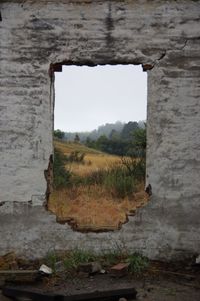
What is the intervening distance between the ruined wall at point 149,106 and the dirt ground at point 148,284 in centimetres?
44

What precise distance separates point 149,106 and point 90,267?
2.43 meters

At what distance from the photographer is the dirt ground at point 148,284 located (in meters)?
6.27

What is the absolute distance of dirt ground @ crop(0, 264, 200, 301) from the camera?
6273mm

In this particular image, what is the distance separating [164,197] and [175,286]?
136 centimetres

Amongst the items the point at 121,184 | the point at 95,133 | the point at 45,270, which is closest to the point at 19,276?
the point at 45,270

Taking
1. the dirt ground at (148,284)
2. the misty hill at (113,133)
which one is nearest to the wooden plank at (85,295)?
the dirt ground at (148,284)

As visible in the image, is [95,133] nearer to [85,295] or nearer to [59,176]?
[59,176]

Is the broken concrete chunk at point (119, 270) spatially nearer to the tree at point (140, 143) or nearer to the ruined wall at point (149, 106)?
the ruined wall at point (149, 106)

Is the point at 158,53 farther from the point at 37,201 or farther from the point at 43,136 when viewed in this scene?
the point at 37,201

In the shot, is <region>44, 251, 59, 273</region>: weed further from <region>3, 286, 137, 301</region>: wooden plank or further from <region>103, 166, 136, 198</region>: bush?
<region>103, 166, 136, 198</region>: bush

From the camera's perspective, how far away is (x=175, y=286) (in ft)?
21.6

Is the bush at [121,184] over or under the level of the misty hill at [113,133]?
under

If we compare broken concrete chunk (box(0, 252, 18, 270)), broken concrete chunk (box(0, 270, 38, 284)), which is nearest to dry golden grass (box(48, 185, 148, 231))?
broken concrete chunk (box(0, 252, 18, 270))

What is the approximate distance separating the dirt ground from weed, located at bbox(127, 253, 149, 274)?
9cm
